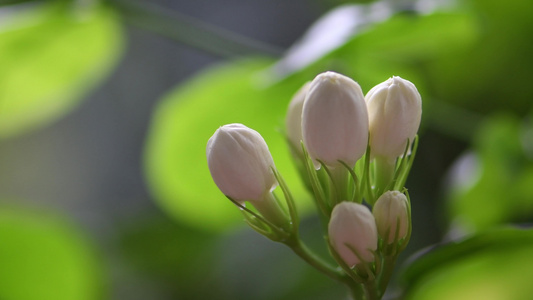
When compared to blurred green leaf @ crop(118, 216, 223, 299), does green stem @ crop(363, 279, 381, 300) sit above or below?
above

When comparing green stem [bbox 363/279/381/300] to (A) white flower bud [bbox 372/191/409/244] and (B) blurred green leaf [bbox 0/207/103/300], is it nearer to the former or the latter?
(A) white flower bud [bbox 372/191/409/244]

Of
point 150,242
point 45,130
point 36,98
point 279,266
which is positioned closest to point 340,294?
point 279,266

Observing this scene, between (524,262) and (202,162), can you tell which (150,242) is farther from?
(524,262)

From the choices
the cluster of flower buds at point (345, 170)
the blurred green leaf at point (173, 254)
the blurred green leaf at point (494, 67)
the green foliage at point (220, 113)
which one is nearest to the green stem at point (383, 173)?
the cluster of flower buds at point (345, 170)

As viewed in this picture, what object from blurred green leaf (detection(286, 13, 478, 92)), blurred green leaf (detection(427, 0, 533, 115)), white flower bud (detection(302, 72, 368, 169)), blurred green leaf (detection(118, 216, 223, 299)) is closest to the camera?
white flower bud (detection(302, 72, 368, 169))

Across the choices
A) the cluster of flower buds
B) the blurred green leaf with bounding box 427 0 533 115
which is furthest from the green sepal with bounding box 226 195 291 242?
the blurred green leaf with bounding box 427 0 533 115

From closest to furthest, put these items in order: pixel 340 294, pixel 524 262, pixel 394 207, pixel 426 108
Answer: pixel 394 207 < pixel 524 262 < pixel 426 108 < pixel 340 294

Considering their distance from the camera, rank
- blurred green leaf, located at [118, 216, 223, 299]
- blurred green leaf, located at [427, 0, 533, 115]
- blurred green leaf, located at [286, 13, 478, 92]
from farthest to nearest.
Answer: blurred green leaf, located at [118, 216, 223, 299]
blurred green leaf, located at [427, 0, 533, 115]
blurred green leaf, located at [286, 13, 478, 92]

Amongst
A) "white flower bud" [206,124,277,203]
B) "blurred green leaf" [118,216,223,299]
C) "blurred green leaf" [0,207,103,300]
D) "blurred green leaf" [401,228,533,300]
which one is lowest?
"blurred green leaf" [118,216,223,299]
